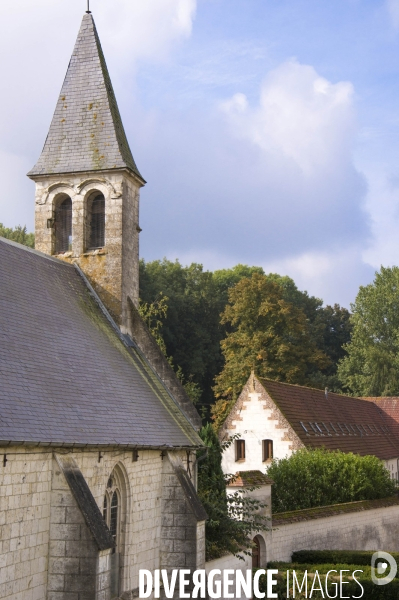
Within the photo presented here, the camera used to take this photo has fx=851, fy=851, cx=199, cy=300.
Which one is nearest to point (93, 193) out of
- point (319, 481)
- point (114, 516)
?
point (114, 516)

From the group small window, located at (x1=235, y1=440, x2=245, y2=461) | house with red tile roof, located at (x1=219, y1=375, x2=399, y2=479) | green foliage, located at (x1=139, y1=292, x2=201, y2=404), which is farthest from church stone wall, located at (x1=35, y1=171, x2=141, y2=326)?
small window, located at (x1=235, y1=440, x2=245, y2=461)

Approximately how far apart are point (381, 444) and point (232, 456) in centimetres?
1045

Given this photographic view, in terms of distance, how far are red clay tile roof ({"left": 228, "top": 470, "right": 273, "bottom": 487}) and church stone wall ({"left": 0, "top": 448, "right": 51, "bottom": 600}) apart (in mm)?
8125

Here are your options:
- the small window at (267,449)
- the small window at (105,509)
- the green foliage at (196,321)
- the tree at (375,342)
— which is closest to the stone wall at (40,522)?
the small window at (105,509)

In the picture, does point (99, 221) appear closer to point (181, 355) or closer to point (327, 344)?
point (181, 355)

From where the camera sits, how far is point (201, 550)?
57.8 ft

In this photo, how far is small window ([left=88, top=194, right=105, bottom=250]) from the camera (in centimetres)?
2216

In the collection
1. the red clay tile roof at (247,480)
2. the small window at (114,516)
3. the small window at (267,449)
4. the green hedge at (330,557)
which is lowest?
the green hedge at (330,557)

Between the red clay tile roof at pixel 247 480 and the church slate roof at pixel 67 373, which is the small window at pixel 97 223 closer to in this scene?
the church slate roof at pixel 67 373

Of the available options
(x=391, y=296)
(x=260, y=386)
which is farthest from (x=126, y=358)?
(x=391, y=296)

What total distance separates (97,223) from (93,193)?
0.79 m

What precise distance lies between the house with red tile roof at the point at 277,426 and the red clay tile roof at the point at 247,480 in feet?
30.8

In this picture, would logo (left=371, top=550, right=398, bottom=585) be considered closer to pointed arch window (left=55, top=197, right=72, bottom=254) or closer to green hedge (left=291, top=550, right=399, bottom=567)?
green hedge (left=291, top=550, right=399, bottom=567)

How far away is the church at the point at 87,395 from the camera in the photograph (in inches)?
519
